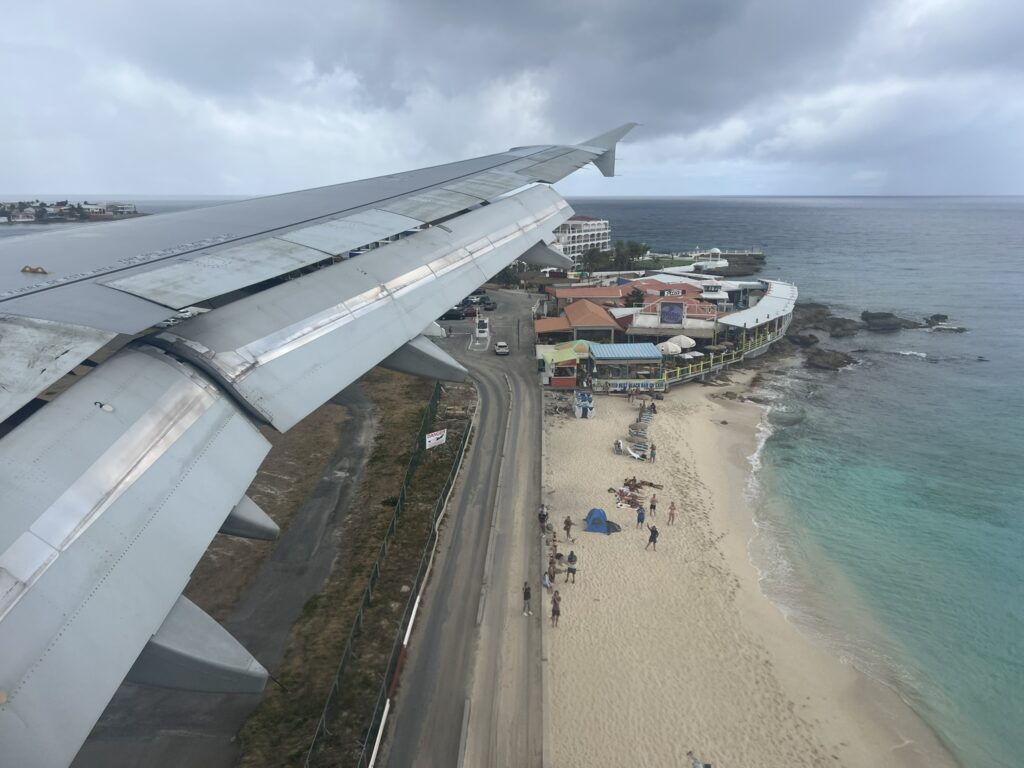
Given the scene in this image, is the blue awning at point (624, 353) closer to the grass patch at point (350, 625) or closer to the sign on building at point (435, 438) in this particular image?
the grass patch at point (350, 625)

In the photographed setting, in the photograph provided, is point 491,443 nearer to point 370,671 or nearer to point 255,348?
point 370,671

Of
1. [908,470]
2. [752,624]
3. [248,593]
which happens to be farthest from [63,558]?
[908,470]

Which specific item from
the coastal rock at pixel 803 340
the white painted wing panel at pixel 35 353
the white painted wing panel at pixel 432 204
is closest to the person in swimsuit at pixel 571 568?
the white painted wing panel at pixel 432 204

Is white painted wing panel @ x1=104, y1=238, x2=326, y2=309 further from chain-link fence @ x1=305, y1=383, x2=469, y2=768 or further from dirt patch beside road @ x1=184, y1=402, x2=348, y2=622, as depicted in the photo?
chain-link fence @ x1=305, y1=383, x2=469, y2=768

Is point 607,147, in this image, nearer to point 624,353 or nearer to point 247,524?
point 624,353

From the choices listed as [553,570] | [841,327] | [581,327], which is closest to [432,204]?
[553,570]

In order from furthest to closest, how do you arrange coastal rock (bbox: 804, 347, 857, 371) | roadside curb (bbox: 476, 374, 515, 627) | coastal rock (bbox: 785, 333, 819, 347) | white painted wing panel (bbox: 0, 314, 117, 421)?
1. coastal rock (bbox: 785, 333, 819, 347)
2. coastal rock (bbox: 804, 347, 857, 371)
3. roadside curb (bbox: 476, 374, 515, 627)
4. white painted wing panel (bbox: 0, 314, 117, 421)

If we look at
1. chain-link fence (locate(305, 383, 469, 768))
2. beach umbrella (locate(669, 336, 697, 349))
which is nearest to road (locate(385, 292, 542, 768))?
chain-link fence (locate(305, 383, 469, 768))
